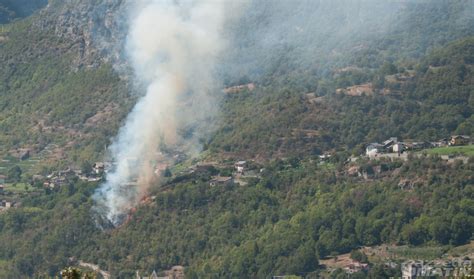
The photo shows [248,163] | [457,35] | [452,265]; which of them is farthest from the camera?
[457,35]

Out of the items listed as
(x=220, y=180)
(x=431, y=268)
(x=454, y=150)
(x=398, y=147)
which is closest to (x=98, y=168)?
(x=220, y=180)

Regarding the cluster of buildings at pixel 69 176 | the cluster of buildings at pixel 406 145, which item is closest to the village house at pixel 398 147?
the cluster of buildings at pixel 406 145

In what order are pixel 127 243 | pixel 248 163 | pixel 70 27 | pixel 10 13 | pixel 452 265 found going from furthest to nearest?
pixel 10 13, pixel 70 27, pixel 248 163, pixel 127 243, pixel 452 265

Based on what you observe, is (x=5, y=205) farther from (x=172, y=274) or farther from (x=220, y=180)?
(x=172, y=274)

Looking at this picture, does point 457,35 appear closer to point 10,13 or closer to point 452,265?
point 452,265

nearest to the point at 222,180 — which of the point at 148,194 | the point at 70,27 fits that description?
the point at 148,194

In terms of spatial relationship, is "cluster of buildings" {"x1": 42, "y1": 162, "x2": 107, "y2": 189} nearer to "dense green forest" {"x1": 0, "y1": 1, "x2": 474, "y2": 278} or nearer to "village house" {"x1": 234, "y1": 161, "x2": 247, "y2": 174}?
"dense green forest" {"x1": 0, "y1": 1, "x2": 474, "y2": 278}
